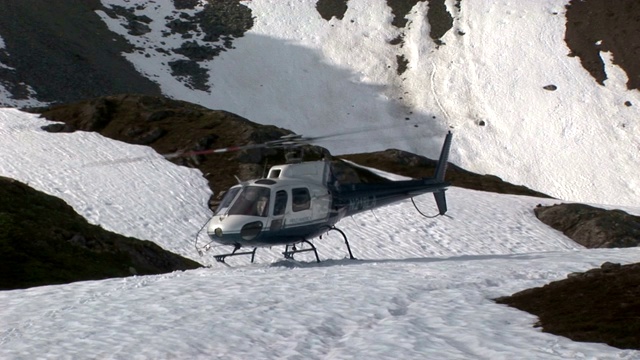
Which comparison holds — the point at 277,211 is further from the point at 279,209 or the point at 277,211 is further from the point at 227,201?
the point at 227,201

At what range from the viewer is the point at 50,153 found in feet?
139

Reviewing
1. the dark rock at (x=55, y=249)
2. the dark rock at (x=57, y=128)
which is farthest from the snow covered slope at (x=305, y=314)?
the dark rock at (x=57, y=128)

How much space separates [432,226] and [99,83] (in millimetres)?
43884

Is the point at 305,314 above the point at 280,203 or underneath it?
underneath

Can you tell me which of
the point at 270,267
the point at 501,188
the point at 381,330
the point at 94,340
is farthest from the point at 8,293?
the point at 501,188

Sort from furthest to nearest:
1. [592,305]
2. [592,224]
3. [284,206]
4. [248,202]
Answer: [592,224] → [284,206] → [248,202] → [592,305]

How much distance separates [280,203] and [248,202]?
0.91 metres

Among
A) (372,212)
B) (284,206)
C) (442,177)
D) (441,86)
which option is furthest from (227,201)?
(441,86)

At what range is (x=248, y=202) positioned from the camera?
22094mm

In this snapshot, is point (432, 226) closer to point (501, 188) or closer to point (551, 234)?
point (551, 234)

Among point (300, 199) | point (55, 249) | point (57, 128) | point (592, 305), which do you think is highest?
point (57, 128)

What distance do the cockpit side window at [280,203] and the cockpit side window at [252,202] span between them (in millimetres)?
279

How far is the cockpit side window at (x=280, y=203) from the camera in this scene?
22266 millimetres

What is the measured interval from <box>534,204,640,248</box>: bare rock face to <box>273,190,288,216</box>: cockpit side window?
→ 24.6 meters
